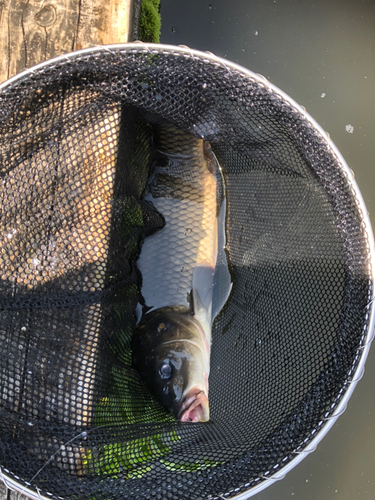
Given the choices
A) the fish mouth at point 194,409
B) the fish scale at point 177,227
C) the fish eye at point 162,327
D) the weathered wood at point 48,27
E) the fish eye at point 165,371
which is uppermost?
the weathered wood at point 48,27

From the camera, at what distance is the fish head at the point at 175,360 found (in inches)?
54.9

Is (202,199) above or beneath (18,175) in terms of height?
beneath

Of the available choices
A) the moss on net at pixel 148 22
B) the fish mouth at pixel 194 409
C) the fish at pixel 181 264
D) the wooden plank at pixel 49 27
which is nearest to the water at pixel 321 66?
the moss on net at pixel 148 22

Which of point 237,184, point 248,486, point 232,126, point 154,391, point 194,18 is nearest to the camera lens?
point 248,486

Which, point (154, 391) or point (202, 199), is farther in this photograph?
→ point (202, 199)

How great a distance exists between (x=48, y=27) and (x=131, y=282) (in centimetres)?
104

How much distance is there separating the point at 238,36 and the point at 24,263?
5.38 feet

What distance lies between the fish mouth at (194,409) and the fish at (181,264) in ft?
0.26

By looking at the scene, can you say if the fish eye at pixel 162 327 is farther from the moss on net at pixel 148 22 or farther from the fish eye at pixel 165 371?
the moss on net at pixel 148 22

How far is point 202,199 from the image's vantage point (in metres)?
1.61

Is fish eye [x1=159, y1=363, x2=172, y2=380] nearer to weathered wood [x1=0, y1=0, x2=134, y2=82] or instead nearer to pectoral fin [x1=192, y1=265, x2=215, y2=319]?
pectoral fin [x1=192, y1=265, x2=215, y2=319]

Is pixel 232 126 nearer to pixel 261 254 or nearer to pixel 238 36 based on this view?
pixel 261 254

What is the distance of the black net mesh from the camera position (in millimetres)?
1008

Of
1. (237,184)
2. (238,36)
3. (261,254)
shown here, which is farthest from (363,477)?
(238,36)
